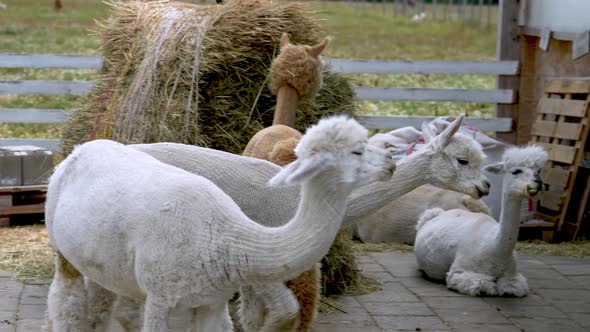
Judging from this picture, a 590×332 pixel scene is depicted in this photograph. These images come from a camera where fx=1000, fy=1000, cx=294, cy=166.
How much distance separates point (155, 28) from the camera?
6.66m

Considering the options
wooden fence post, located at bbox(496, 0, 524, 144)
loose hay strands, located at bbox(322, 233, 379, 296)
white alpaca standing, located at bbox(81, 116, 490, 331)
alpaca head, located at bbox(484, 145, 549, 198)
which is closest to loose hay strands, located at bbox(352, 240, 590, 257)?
loose hay strands, located at bbox(322, 233, 379, 296)

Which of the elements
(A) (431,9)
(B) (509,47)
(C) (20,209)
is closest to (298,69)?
(C) (20,209)

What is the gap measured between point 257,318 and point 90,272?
0.91 metres

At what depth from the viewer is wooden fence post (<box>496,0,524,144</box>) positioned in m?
9.93

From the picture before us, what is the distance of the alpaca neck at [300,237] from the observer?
350 centimetres

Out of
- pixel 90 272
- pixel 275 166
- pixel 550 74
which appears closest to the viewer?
pixel 90 272

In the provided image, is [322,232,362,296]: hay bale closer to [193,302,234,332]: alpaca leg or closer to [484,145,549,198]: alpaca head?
[484,145,549,198]: alpaca head

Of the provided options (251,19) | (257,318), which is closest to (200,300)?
(257,318)

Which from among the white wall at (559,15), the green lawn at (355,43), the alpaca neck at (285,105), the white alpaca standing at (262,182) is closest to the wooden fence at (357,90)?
the green lawn at (355,43)

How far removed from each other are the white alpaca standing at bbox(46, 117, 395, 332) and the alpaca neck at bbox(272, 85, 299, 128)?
199 cm

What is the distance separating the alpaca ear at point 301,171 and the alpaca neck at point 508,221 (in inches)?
129

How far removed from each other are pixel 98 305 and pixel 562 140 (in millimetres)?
5397

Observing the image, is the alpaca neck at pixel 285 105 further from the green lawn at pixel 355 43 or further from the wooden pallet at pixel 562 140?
the green lawn at pixel 355 43

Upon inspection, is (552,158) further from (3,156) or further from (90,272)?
(90,272)
